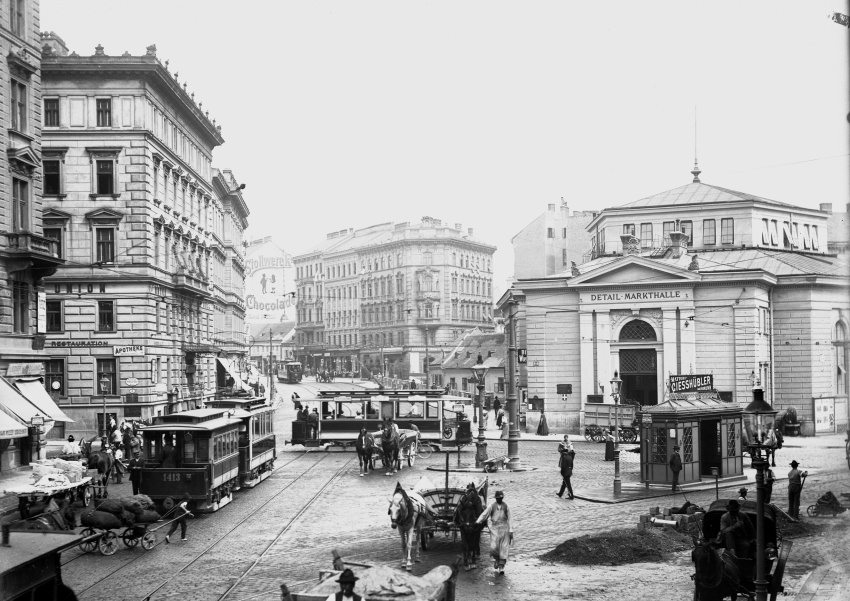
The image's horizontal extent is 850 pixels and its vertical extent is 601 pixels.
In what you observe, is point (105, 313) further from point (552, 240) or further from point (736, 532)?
point (552, 240)

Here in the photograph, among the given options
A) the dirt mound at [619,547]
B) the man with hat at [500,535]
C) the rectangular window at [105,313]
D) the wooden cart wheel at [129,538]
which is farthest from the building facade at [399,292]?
the man with hat at [500,535]

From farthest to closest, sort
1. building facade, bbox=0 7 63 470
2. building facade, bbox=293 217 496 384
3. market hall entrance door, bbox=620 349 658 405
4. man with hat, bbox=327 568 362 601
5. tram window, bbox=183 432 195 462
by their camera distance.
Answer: building facade, bbox=293 217 496 384, market hall entrance door, bbox=620 349 658 405, building facade, bbox=0 7 63 470, tram window, bbox=183 432 195 462, man with hat, bbox=327 568 362 601

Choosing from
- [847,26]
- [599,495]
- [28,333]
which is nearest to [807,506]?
[599,495]

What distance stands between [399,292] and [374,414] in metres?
76.5

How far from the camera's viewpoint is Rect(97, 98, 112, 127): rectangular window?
47.0 m

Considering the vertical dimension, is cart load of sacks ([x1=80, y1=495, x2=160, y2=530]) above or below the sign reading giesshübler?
below

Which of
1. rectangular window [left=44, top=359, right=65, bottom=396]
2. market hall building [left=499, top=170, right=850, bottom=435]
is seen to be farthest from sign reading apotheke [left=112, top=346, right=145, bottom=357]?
market hall building [left=499, top=170, right=850, bottom=435]

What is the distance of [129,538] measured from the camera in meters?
19.0

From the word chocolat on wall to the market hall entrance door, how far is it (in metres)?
2.85

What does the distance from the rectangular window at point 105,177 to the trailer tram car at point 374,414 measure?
1521cm

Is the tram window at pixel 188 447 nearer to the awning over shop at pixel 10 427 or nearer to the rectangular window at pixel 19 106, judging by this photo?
the awning over shop at pixel 10 427

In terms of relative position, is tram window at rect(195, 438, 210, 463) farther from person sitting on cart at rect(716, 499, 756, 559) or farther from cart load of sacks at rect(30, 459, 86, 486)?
person sitting on cart at rect(716, 499, 756, 559)

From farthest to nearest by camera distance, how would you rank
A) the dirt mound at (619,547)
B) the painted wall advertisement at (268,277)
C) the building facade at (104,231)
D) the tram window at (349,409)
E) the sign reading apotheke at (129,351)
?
the painted wall advertisement at (268,277)
the sign reading apotheke at (129,351)
the building facade at (104,231)
the tram window at (349,409)
the dirt mound at (619,547)

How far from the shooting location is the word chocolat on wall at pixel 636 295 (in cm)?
5050
